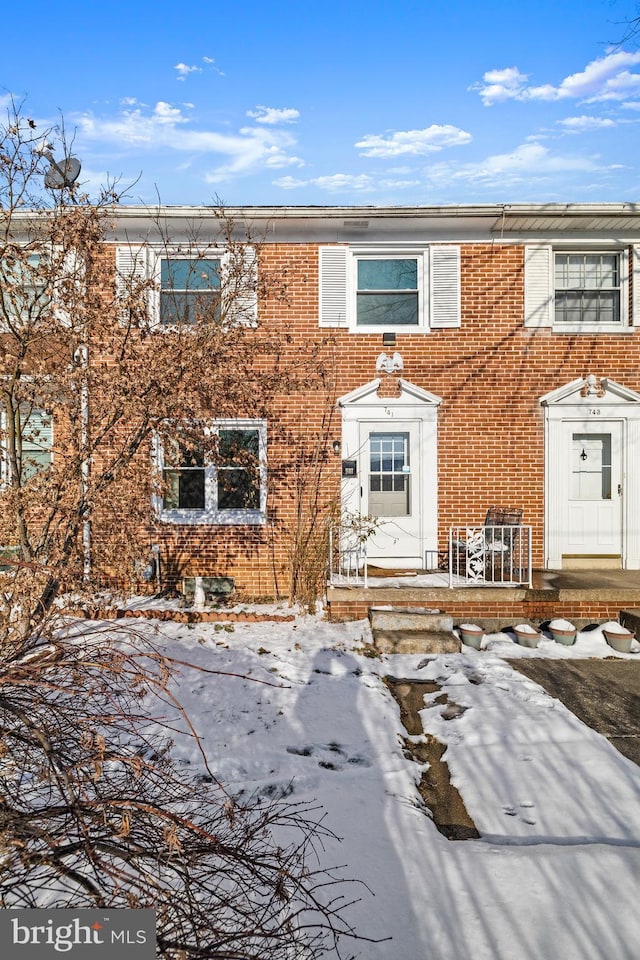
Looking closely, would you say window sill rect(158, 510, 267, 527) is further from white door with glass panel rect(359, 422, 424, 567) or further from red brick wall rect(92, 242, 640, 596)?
white door with glass panel rect(359, 422, 424, 567)

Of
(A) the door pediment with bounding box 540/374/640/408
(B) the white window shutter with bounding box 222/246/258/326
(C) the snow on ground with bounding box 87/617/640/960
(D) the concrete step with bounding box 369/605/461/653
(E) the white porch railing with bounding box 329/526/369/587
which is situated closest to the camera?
(C) the snow on ground with bounding box 87/617/640/960

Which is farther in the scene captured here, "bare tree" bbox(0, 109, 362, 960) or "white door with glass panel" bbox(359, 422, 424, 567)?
"white door with glass panel" bbox(359, 422, 424, 567)

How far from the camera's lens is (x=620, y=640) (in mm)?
6297

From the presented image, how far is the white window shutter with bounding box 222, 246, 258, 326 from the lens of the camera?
674 cm

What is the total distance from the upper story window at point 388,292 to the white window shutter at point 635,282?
3.33 m

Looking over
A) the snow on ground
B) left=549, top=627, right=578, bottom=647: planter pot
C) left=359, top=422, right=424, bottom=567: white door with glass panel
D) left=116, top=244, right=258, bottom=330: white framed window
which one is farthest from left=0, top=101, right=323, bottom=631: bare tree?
left=549, top=627, right=578, bottom=647: planter pot

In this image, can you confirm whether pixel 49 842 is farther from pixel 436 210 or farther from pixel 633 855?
pixel 436 210

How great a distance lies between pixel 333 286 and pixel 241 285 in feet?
5.42

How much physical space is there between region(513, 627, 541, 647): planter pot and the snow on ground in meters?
0.56

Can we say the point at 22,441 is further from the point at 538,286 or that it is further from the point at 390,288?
Answer: the point at 538,286

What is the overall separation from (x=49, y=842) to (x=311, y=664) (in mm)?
4433

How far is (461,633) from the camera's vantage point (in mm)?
6594

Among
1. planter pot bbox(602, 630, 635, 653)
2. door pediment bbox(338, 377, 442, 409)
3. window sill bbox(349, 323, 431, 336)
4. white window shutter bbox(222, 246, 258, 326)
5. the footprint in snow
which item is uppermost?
white window shutter bbox(222, 246, 258, 326)

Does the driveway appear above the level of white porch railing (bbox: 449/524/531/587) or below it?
below
